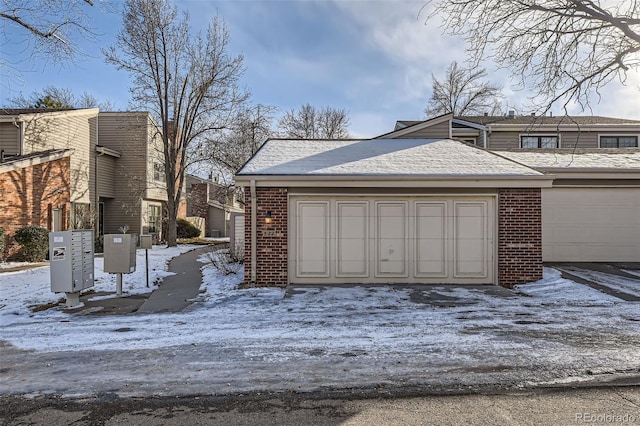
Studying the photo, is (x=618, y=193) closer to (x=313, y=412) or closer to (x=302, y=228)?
(x=302, y=228)

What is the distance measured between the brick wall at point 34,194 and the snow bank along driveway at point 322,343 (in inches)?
310

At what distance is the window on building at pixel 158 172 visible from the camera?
24.9 meters

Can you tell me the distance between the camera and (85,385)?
170 inches

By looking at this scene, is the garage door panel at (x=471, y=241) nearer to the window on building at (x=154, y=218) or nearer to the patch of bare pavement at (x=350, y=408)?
the patch of bare pavement at (x=350, y=408)

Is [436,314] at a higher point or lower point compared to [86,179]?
lower

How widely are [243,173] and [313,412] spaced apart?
665 cm

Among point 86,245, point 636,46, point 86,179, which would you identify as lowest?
point 86,245

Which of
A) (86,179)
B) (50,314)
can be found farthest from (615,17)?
(86,179)

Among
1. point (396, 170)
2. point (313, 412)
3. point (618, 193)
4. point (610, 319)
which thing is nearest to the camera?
point (313, 412)

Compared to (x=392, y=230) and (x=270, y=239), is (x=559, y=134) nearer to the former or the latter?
(x=392, y=230)

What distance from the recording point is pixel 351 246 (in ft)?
32.5

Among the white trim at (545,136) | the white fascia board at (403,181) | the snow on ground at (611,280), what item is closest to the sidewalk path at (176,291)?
the white fascia board at (403,181)

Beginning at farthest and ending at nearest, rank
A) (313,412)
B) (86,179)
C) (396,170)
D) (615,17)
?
(86,179) < (396,170) < (615,17) < (313,412)

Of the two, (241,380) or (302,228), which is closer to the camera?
(241,380)
